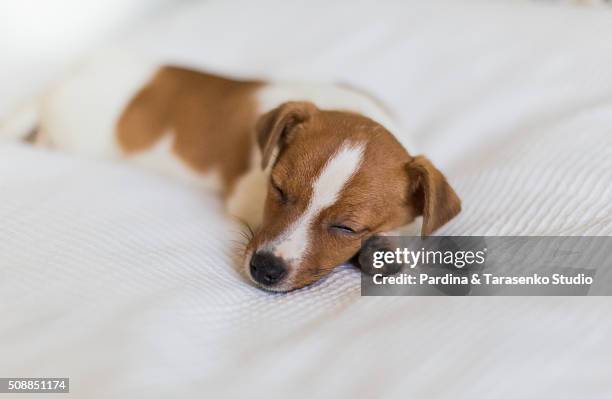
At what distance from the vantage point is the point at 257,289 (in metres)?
1.86

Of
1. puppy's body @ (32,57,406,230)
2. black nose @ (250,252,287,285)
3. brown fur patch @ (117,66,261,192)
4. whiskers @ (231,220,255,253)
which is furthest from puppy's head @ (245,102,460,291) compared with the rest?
brown fur patch @ (117,66,261,192)

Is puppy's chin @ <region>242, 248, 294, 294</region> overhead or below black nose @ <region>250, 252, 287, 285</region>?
below

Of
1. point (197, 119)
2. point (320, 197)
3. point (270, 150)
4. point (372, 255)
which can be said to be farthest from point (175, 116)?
point (372, 255)

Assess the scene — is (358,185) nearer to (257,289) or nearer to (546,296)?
(257,289)

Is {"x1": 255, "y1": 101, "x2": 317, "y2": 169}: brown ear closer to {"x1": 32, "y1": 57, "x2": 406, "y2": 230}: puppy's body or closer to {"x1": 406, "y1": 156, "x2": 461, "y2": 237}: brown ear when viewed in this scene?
{"x1": 32, "y1": 57, "x2": 406, "y2": 230}: puppy's body

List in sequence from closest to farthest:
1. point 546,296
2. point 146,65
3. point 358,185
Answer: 1. point 546,296
2. point 358,185
3. point 146,65

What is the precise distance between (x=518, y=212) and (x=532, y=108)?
2.78 feet

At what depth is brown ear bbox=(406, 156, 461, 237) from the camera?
1.94 meters

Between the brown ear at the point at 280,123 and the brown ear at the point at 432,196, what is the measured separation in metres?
0.41

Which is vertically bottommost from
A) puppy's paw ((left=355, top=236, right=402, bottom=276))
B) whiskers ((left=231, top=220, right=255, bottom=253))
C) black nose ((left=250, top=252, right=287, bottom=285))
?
whiskers ((left=231, top=220, right=255, bottom=253))

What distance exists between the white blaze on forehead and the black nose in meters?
0.02

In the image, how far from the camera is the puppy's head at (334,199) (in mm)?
1856

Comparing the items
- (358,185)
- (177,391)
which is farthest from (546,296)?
(177,391)

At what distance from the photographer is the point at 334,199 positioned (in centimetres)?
190
